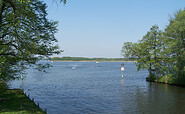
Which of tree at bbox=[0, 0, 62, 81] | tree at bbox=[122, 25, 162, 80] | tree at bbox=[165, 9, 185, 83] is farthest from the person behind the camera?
tree at bbox=[122, 25, 162, 80]

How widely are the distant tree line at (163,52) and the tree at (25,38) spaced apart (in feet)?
76.6

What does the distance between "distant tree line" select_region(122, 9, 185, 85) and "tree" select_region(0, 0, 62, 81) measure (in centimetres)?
2335

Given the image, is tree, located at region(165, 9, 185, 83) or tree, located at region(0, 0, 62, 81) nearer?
tree, located at region(0, 0, 62, 81)

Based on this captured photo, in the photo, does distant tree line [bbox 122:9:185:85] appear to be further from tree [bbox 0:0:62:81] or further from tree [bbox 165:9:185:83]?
tree [bbox 0:0:62:81]

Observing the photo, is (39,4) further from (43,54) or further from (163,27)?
(163,27)

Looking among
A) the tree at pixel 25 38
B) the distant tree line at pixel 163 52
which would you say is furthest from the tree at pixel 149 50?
the tree at pixel 25 38

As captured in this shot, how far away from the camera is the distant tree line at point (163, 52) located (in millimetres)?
34062

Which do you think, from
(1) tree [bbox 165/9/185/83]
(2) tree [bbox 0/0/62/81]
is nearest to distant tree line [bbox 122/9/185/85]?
(1) tree [bbox 165/9/185/83]

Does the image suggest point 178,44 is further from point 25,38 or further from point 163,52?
point 25,38

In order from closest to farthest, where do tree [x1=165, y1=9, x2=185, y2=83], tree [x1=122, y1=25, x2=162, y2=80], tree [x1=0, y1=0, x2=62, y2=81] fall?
tree [x1=0, y1=0, x2=62, y2=81] < tree [x1=165, y1=9, x2=185, y2=83] < tree [x1=122, y1=25, x2=162, y2=80]

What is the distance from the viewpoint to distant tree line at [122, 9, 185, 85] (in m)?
34.1

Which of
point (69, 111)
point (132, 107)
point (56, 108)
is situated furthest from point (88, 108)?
point (132, 107)

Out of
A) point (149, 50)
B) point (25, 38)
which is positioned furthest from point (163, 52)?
point (25, 38)

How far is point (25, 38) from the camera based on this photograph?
569 inches
